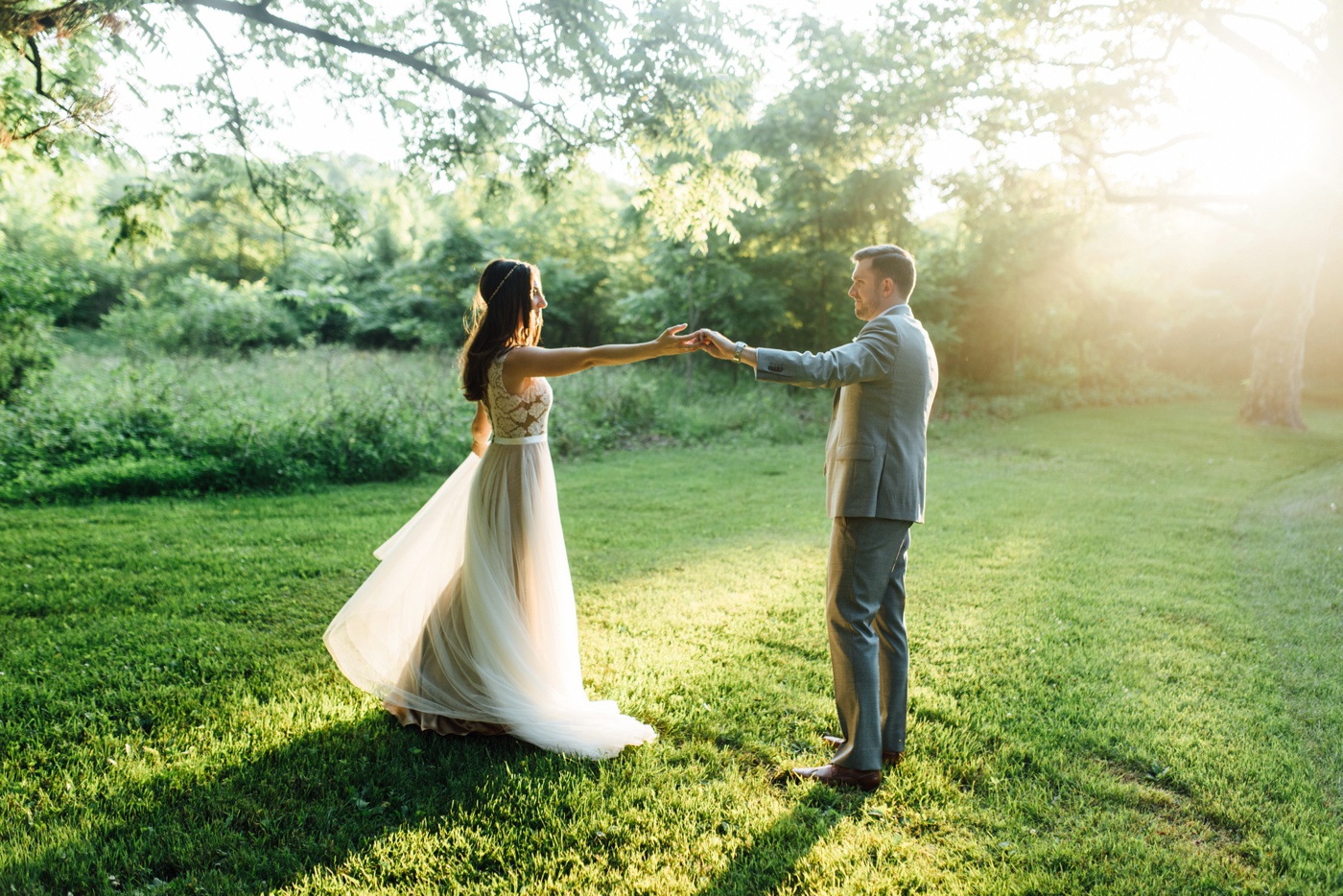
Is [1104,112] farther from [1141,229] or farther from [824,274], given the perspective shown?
[1141,229]

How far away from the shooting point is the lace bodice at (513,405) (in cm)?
393

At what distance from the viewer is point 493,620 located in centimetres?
389

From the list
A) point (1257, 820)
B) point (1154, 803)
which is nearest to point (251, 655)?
point (1154, 803)

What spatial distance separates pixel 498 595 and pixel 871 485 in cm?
191

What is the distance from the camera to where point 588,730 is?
3.85 meters

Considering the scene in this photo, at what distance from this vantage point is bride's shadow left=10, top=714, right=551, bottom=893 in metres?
2.94

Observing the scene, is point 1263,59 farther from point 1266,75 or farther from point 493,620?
point 493,620

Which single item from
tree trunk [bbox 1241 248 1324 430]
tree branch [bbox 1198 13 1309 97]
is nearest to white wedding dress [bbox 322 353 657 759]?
tree branch [bbox 1198 13 1309 97]

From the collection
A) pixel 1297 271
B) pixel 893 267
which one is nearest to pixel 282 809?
pixel 893 267

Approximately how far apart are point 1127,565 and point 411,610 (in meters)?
6.52

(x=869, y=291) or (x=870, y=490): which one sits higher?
(x=869, y=291)

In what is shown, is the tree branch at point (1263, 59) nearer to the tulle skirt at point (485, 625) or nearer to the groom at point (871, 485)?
the groom at point (871, 485)

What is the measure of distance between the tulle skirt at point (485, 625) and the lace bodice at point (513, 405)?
0.09 m

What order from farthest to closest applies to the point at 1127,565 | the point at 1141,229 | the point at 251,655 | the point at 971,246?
1. the point at 1141,229
2. the point at 971,246
3. the point at 1127,565
4. the point at 251,655
